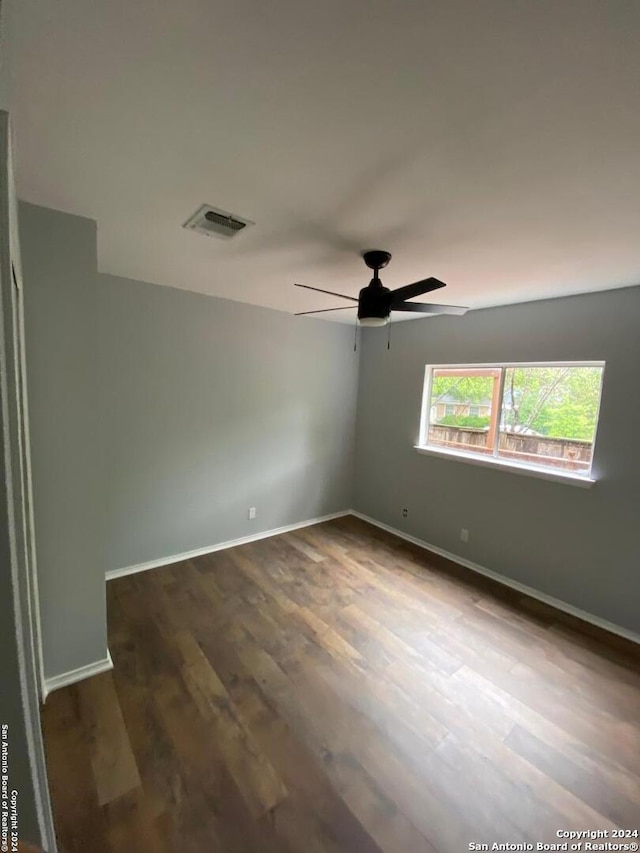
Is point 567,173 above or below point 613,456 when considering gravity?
above

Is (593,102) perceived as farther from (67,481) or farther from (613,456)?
(67,481)

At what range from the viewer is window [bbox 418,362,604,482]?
9.09ft

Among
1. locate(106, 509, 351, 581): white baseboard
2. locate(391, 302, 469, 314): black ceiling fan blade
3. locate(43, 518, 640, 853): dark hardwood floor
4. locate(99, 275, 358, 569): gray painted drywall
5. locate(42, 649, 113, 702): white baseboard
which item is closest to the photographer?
locate(43, 518, 640, 853): dark hardwood floor

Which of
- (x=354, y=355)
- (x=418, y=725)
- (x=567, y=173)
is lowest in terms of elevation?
(x=418, y=725)

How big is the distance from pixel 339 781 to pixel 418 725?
50 centimetres

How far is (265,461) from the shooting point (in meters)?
3.82

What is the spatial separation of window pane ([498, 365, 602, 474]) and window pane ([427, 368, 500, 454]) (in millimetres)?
136

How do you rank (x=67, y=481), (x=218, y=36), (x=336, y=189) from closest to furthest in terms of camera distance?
(x=218, y=36), (x=336, y=189), (x=67, y=481)

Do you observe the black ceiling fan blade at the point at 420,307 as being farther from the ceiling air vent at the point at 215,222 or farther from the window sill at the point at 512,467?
the window sill at the point at 512,467

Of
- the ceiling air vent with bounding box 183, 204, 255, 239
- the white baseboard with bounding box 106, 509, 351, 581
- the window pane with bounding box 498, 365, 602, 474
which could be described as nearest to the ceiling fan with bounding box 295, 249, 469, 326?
the ceiling air vent with bounding box 183, 204, 255, 239

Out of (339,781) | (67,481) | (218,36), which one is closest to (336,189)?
(218,36)

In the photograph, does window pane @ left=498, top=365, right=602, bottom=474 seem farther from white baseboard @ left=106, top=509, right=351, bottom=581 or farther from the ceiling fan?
white baseboard @ left=106, top=509, right=351, bottom=581

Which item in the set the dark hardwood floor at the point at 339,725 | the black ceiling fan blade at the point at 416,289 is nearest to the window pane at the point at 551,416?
the dark hardwood floor at the point at 339,725

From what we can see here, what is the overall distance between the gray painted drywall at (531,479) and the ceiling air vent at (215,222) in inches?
94.7
